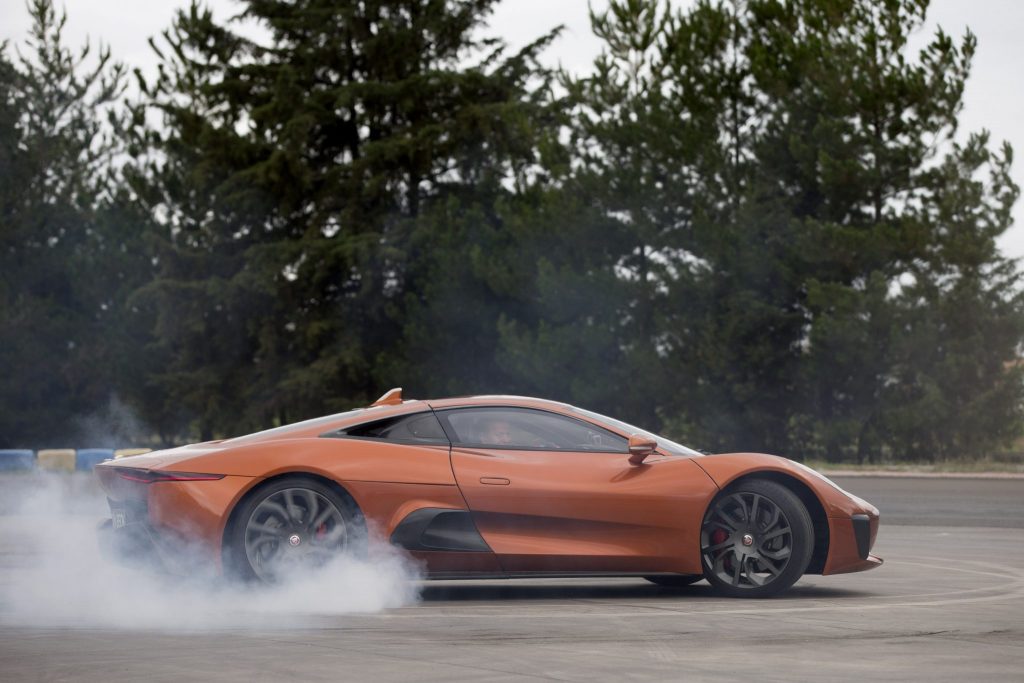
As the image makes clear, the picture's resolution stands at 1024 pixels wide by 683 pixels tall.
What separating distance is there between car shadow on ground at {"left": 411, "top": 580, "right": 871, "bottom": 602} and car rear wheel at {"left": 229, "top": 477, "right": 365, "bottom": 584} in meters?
0.82

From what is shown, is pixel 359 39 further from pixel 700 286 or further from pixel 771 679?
pixel 771 679

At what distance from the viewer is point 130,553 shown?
8.06 metres

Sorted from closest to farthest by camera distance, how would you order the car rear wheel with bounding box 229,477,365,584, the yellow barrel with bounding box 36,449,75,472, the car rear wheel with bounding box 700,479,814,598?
the car rear wheel with bounding box 229,477,365,584 → the car rear wheel with bounding box 700,479,814,598 → the yellow barrel with bounding box 36,449,75,472

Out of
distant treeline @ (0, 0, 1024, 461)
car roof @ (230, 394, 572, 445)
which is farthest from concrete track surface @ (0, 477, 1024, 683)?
distant treeline @ (0, 0, 1024, 461)

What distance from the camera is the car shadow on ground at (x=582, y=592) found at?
28.5 ft

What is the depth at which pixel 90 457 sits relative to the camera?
2575 centimetres

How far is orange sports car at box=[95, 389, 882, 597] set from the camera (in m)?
7.97

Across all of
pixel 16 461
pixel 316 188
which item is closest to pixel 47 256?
pixel 316 188

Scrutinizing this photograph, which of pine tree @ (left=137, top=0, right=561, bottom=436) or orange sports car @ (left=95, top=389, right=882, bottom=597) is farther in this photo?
pine tree @ (left=137, top=0, right=561, bottom=436)

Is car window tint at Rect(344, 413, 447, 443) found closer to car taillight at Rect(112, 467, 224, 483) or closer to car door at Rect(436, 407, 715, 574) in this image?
car door at Rect(436, 407, 715, 574)

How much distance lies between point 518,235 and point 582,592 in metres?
31.3

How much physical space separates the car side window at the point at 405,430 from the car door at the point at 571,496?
79 mm

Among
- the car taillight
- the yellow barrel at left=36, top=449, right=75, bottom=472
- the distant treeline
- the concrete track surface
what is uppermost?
the distant treeline

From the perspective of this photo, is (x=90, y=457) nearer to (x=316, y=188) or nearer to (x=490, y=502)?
(x=490, y=502)
